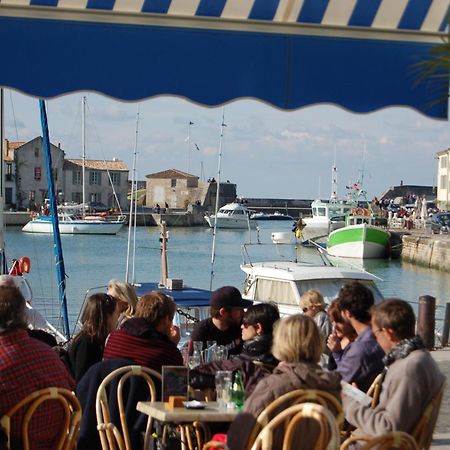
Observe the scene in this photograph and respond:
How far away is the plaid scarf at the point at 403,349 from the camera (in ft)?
15.7

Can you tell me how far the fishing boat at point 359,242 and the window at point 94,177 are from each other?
64922mm

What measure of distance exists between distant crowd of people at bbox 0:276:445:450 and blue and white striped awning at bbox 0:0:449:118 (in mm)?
1098

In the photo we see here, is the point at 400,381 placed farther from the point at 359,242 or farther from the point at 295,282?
the point at 359,242

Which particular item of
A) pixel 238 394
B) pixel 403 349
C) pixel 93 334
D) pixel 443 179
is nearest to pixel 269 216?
pixel 443 179

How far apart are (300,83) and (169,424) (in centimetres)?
196

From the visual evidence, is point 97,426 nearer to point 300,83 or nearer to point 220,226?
point 300,83

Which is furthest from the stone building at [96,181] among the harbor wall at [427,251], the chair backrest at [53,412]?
the chair backrest at [53,412]

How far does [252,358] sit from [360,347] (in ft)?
2.27

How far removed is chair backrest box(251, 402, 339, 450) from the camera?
14.3 feet

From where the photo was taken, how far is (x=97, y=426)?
18.1 ft

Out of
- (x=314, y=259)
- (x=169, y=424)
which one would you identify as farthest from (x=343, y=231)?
(x=169, y=424)

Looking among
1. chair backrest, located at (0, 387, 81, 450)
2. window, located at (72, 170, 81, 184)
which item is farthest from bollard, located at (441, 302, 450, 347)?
window, located at (72, 170, 81, 184)

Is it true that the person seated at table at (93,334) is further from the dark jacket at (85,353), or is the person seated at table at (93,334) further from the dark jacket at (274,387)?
the dark jacket at (274,387)

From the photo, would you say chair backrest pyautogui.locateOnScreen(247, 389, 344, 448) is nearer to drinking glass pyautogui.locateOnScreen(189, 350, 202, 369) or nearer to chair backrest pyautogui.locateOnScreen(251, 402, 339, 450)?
chair backrest pyautogui.locateOnScreen(251, 402, 339, 450)
